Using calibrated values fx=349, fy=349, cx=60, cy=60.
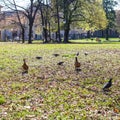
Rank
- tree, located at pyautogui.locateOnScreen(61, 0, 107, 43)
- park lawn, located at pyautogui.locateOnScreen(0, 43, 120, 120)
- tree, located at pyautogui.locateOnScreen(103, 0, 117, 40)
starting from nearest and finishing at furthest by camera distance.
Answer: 1. park lawn, located at pyautogui.locateOnScreen(0, 43, 120, 120)
2. tree, located at pyautogui.locateOnScreen(61, 0, 107, 43)
3. tree, located at pyautogui.locateOnScreen(103, 0, 117, 40)

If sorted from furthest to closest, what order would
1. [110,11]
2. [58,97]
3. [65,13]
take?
[110,11], [65,13], [58,97]

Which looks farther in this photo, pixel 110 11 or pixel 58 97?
pixel 110 11

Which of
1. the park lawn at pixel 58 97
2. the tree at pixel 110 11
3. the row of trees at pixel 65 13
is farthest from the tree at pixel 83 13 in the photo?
the park lawn at pixel 58 97

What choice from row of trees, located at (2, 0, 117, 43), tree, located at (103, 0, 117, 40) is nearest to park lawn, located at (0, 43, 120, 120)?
row of trees, located at (2, 0, 117, 43)

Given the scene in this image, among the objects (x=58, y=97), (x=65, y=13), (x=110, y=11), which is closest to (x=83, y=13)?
(x=65, y=13)

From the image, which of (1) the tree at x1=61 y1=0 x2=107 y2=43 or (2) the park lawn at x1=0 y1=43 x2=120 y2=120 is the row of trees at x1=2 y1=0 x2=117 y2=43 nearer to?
(1) the tree at x1=61 y1=0 x2=107 y2=43

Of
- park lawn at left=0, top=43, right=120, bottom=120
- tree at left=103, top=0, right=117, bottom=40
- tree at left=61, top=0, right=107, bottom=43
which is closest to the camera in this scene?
park lawn at left=0, top=43, right=120, bottom=120

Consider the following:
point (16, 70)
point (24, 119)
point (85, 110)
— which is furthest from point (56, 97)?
point (16, 70)

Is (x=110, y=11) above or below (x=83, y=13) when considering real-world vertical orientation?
above

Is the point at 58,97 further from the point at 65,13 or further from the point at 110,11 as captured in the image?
the point at 110,11

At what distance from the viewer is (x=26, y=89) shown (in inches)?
372

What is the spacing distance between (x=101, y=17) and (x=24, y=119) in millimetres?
50021

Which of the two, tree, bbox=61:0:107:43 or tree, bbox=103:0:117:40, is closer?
tree, bbox=61:0:107:43

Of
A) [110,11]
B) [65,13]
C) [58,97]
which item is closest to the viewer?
[58,97]
